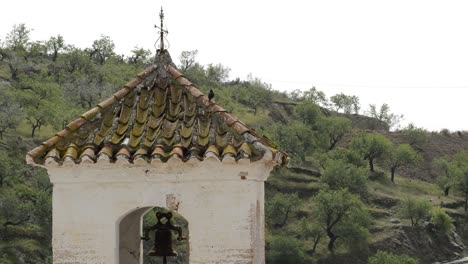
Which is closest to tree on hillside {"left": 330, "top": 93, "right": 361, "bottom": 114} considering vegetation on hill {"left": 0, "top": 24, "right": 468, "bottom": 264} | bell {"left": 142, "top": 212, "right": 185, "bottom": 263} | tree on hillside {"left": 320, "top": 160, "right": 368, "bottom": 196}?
vegetation on hill {"left": 0, "top": 24, "right": 468, "bottom": 264}

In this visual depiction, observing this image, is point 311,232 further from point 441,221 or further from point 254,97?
point 254,97

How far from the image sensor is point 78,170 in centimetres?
523

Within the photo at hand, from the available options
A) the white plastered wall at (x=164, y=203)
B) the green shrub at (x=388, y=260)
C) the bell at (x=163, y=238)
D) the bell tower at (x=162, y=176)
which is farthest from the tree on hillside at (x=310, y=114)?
the white plastered wall at (x=164, y=203)

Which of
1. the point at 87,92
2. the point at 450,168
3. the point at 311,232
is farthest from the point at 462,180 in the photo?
the point at 87,92

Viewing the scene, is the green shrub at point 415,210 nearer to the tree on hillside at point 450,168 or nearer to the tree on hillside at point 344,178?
the tree on hillside at point 344,178

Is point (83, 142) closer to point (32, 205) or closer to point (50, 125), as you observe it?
point (32, 205)

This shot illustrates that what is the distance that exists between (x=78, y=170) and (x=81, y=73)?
263 feet

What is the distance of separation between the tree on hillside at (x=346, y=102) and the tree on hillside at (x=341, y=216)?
117 ft

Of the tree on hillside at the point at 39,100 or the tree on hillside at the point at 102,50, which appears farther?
the tree on hillside at the point at 102,50

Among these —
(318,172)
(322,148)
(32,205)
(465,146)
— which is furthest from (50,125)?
(465,146)

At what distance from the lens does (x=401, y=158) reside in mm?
82562

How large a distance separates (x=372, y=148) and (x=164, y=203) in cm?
8082

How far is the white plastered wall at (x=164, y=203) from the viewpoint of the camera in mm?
5105

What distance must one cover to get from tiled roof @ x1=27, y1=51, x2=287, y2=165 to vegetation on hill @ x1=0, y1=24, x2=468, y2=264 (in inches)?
1808
